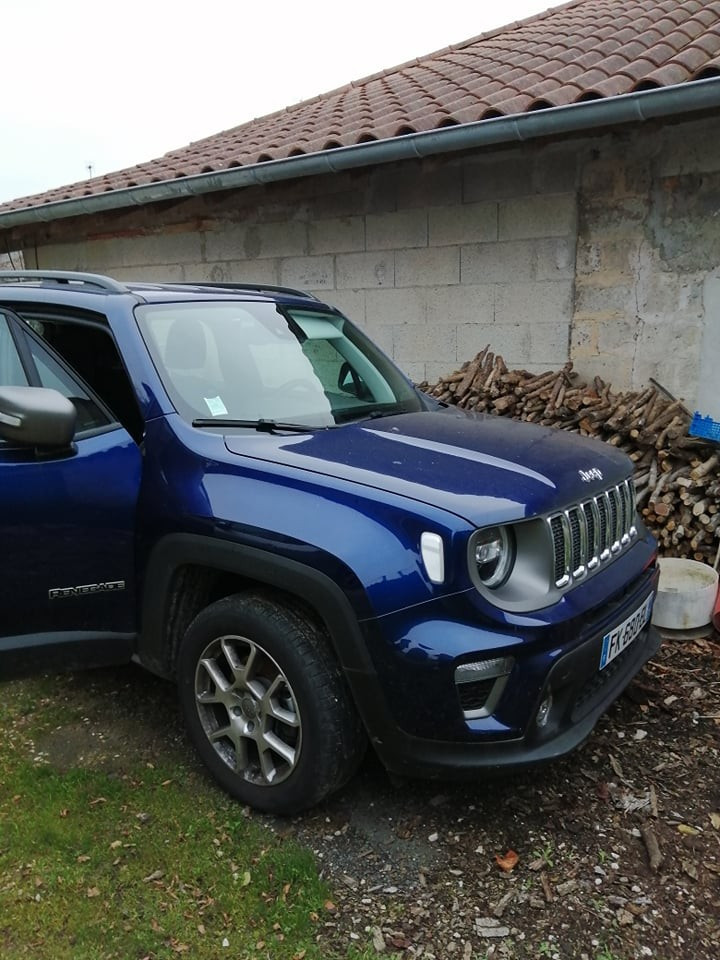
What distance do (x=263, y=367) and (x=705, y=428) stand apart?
9.84ft

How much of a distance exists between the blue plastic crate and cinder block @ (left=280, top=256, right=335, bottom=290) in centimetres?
323

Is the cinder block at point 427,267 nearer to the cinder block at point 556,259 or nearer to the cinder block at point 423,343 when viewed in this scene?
the cinder block at point 423,343

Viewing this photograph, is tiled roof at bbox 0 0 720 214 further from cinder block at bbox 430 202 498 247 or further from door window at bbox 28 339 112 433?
door window at bbox 28 339 112 433

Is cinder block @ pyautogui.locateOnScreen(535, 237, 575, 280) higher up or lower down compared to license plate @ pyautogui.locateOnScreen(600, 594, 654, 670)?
higher up

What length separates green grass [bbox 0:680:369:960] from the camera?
2.24m

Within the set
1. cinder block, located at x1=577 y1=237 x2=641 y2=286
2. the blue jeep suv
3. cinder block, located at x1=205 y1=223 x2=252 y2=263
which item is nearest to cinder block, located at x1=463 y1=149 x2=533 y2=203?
cinder block, located at x1=577 y1=237 x2=641 y2=286

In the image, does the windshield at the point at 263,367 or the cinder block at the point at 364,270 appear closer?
the windshield at the point at 263,367

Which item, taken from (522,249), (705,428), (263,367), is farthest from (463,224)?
(263,367)

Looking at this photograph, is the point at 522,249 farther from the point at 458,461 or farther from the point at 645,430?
the point at 458,461

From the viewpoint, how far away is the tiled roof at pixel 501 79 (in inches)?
194

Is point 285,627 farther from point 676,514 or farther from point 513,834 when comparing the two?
point 676,514

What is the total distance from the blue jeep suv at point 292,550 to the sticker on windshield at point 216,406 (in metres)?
0.03

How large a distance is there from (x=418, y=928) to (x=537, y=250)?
4517 millimetres

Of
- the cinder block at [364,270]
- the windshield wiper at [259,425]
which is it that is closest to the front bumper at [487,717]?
the windshield wiper at [259,425]
